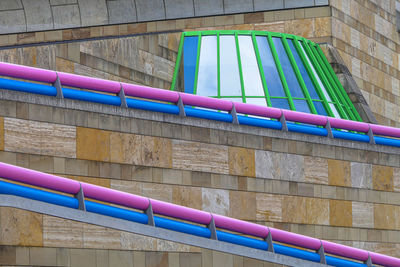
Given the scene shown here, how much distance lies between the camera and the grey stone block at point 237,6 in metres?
34.8

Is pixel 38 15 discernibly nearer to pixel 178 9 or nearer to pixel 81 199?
pixel 178 9

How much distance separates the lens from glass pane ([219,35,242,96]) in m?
30.5

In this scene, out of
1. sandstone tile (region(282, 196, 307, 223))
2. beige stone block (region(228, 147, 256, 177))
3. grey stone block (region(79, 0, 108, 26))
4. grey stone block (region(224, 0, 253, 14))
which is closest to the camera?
beige stone block (region(228, 147, 256, 177))

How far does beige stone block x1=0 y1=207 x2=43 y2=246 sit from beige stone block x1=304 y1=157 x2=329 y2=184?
399 inches

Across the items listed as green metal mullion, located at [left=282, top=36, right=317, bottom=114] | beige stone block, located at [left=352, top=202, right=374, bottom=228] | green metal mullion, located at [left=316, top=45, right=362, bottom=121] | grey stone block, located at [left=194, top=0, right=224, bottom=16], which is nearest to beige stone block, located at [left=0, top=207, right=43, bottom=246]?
beige stone block, located at [left=352, top=202, right=374, bottom=228]

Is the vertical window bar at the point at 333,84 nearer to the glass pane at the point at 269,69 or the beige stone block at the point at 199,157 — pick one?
the glass pane at the point at 269,69

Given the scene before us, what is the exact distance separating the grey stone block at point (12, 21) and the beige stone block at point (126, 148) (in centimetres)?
1205

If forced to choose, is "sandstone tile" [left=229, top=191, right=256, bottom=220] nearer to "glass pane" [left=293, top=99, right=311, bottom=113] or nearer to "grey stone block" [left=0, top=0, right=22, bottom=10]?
"glass pane" [left=293, top=99, right=311, bottom=113]

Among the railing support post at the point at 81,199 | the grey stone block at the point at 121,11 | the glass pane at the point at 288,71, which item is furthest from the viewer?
the grey stone block at the point at 121,11

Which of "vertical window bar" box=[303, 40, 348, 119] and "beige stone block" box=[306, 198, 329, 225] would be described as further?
"vertical window bar" box=[303, 40, 348, 119]

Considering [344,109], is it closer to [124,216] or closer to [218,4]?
[218,4]

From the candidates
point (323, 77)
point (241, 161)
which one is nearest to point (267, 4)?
point (323, 77)

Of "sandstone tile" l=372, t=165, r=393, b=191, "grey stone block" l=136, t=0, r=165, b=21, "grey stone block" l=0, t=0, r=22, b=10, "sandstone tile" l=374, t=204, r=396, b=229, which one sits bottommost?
"sandstone tile" l=374, t=204, r=396, b=229

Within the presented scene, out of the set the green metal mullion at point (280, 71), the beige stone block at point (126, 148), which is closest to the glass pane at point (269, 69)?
the green metal mullion at point (280, 71)
